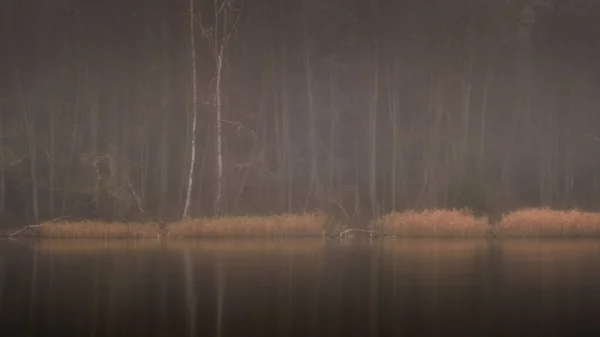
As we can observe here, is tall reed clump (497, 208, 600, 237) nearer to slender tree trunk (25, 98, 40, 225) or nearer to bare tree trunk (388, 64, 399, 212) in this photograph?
bare tree trunk (388, 64, 399, 212)

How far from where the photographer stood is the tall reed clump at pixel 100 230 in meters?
24.8

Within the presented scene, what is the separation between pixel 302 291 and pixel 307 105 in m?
20.5

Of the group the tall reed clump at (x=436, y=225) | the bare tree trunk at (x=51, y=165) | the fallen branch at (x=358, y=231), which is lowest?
the fallen branch at (x=358, y=231)

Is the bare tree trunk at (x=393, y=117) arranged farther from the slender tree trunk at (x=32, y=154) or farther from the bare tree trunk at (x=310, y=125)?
the slender tree trunk at (x=32, y=154)

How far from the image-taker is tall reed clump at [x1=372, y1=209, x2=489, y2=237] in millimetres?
24797

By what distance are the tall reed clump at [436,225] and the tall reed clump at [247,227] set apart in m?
2.27

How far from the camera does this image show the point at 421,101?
112 feet

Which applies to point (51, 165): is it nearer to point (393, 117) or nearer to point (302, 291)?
point (393, 117)

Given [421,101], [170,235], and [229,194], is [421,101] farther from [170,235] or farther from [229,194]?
[170,235]

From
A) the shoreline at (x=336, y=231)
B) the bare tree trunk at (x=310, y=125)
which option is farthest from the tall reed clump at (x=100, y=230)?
the bare tree trunk at (x=310, y=125)

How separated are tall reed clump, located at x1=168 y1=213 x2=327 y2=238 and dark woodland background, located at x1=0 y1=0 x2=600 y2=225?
16.5ft

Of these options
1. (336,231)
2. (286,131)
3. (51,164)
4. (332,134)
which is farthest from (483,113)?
(51,164)

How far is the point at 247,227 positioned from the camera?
81.5ft

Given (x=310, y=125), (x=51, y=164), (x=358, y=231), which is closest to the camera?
(x=358, y=231)
